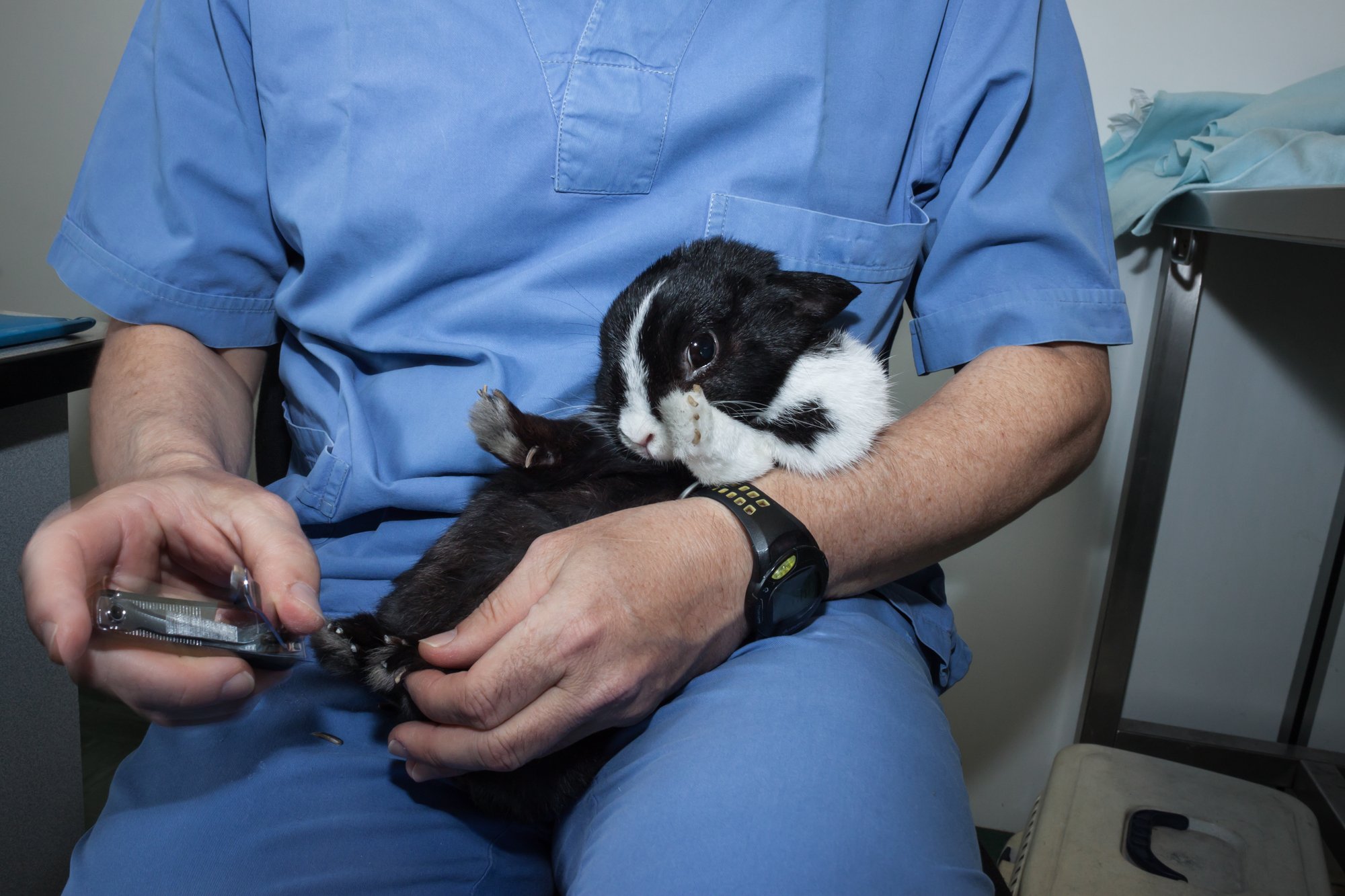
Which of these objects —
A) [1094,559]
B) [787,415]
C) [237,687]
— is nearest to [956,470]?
[787,415]

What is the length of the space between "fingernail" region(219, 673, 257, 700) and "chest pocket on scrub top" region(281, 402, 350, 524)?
0.33 metres

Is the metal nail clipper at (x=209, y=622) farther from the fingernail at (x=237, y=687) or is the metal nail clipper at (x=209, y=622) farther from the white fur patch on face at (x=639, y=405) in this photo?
the white fur patch on face at (x=639, y=405)

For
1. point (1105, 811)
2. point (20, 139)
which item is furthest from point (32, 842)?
point (1105, 811)

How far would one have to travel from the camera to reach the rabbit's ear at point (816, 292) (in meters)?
0.94

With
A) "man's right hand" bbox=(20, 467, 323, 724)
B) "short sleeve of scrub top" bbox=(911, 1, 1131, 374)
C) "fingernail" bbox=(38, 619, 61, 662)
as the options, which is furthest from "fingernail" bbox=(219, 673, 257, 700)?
"short sleeve of scrub top" bbox=(911, 1, 1131, 374)

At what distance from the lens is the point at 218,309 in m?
1.15

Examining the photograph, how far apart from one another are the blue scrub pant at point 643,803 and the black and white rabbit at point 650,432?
0.07m

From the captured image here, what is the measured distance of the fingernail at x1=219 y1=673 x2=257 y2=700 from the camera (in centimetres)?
73

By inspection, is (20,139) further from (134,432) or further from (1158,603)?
(1158,603)

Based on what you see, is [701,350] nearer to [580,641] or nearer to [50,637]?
[580,641]

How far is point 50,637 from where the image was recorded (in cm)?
63

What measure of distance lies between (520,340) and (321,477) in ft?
0.99

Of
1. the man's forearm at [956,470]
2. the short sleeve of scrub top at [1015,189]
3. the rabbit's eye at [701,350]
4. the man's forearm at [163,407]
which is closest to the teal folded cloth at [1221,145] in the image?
the short sleeve of scrub top at [1015,189]

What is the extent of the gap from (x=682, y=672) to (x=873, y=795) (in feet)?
0.69
